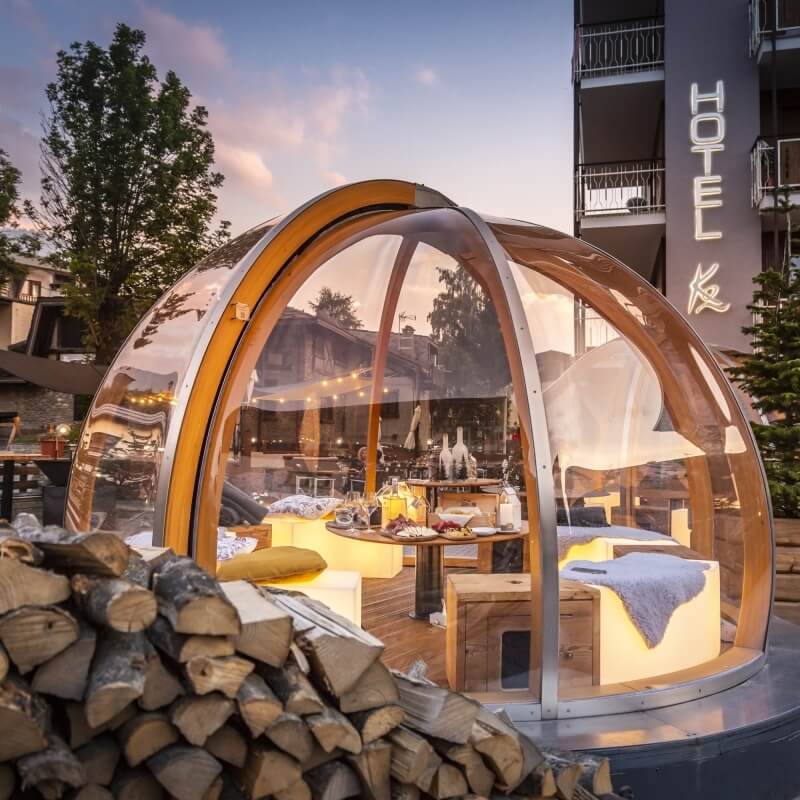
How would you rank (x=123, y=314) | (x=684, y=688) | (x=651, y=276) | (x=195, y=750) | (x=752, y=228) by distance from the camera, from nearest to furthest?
(x=195, y=750), (x=684, y=688), (x=752, y=228), (x=651, y=276), (x=123, y=314)

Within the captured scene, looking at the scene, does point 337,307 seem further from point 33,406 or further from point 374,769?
point 33,406

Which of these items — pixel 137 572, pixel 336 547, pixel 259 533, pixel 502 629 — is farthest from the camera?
pixel 336 547

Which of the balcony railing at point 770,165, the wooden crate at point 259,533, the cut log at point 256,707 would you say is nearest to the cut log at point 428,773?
the cut log at point 256,707

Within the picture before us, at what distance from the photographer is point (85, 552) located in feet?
5.00

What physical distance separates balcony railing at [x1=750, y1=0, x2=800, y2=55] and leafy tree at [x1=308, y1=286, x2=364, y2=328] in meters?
9.23

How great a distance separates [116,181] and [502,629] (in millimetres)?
15781

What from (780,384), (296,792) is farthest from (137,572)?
(780,384)

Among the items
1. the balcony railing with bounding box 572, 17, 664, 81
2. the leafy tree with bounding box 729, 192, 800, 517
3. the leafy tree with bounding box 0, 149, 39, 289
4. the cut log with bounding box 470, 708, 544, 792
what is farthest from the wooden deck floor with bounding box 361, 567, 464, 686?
the leafy tree with bounding box 0, 149, 39, 289

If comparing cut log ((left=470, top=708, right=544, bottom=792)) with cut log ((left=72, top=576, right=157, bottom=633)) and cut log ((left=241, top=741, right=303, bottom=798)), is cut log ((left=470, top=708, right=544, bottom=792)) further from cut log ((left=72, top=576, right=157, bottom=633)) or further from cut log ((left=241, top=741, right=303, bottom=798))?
cut log ((left=72, top=576, right=157, bottom=633))

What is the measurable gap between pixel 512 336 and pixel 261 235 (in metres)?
1.33

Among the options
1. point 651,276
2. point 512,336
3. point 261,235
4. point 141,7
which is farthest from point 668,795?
point 141,7

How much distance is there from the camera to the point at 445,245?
4539 mm

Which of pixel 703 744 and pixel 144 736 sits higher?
pixel 144 736

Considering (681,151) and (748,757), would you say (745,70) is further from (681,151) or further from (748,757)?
(748,757)
